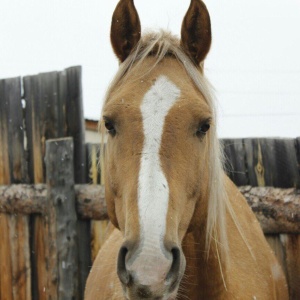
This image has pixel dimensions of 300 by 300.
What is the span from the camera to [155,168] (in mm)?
2291

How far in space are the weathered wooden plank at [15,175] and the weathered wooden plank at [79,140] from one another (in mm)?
586

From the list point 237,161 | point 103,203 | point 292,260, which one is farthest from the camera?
point 103,203

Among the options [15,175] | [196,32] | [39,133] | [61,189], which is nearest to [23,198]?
[15,175]

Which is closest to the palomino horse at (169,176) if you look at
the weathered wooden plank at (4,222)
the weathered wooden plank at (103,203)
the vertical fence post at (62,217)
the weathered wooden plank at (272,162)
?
the weathered wooden plank at (103,203)

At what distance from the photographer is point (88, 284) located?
158 inches

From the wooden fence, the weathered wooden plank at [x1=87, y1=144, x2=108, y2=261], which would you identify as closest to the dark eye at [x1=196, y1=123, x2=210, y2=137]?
the wooden fence

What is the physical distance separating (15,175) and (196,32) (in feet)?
9.46

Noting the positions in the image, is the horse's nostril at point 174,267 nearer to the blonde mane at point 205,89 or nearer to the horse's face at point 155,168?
the horse's face at point 155,168

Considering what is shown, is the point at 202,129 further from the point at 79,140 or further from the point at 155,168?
the point at 79,140

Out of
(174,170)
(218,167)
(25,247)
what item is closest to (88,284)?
(25,247)

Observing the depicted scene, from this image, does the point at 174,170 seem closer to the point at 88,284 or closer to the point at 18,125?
the point at 88,284

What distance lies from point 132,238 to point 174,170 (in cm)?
41

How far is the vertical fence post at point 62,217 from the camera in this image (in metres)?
4.60

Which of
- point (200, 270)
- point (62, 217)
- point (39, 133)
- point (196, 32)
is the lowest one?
point (200, 270)
